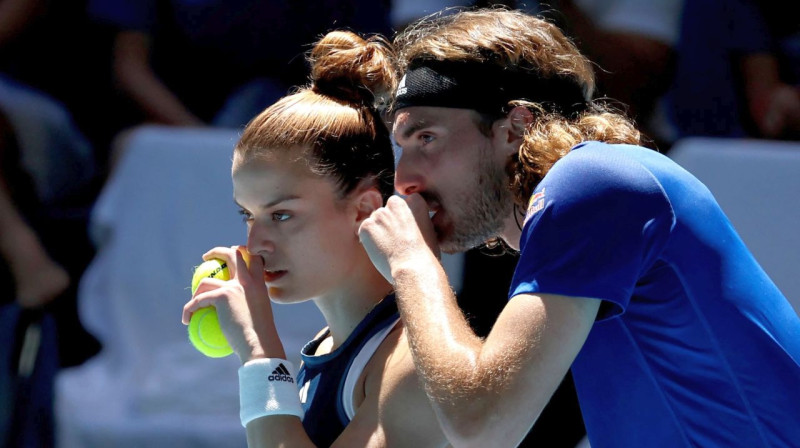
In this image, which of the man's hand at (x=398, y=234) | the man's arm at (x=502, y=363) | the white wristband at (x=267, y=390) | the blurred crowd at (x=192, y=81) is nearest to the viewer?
the man's arm at (x=502, y=363)

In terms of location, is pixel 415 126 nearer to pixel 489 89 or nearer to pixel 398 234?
pixel 489 89

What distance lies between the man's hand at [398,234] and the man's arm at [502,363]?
20 cm

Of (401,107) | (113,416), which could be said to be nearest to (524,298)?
(401,107)

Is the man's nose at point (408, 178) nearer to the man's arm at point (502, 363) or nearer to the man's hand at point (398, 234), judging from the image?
the man's hand at point (398, 234)

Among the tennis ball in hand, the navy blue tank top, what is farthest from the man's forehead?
the tennis ball in hand

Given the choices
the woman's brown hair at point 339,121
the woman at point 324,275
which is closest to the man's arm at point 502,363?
the woman at point 324,275

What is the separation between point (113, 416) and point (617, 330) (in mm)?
2701

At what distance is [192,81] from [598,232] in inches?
132

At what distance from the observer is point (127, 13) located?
190 inches

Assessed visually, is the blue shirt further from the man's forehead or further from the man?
the man's forehead

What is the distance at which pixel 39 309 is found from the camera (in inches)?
176

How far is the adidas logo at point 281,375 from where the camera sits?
7.15ft

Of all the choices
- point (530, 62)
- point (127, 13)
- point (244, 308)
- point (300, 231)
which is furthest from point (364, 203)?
point (127, 13)

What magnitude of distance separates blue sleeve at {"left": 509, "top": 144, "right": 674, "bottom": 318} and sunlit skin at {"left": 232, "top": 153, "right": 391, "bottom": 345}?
62cm
